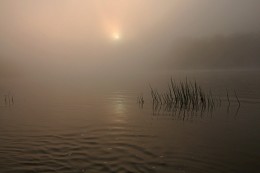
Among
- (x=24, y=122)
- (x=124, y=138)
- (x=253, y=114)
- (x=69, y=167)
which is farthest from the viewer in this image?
(x=253, y=114)

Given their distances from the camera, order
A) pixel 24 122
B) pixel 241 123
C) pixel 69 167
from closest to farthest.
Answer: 1. pixel 69 167
2. pixel 241 123
3. pixel 24 122

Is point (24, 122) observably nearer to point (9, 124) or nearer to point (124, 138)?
point (9, 124)

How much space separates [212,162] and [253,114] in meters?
16.5

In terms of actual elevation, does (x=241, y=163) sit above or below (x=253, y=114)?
below

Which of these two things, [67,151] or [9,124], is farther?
[9,124]

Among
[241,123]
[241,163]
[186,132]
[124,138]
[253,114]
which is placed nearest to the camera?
[241,163]

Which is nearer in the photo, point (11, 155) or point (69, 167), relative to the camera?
point (69, 167)

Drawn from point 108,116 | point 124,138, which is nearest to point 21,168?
point 124,138

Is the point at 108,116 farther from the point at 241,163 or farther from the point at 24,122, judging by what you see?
the point at 241,163

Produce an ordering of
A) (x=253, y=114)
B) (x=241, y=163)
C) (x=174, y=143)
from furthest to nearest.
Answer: (x=253, y=114), (x=174, y=143), (x=241, y=163)

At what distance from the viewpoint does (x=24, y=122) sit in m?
27.4

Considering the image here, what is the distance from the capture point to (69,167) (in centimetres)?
1426

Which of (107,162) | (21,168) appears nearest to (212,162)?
(107,162)

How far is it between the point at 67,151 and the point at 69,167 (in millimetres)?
2797
